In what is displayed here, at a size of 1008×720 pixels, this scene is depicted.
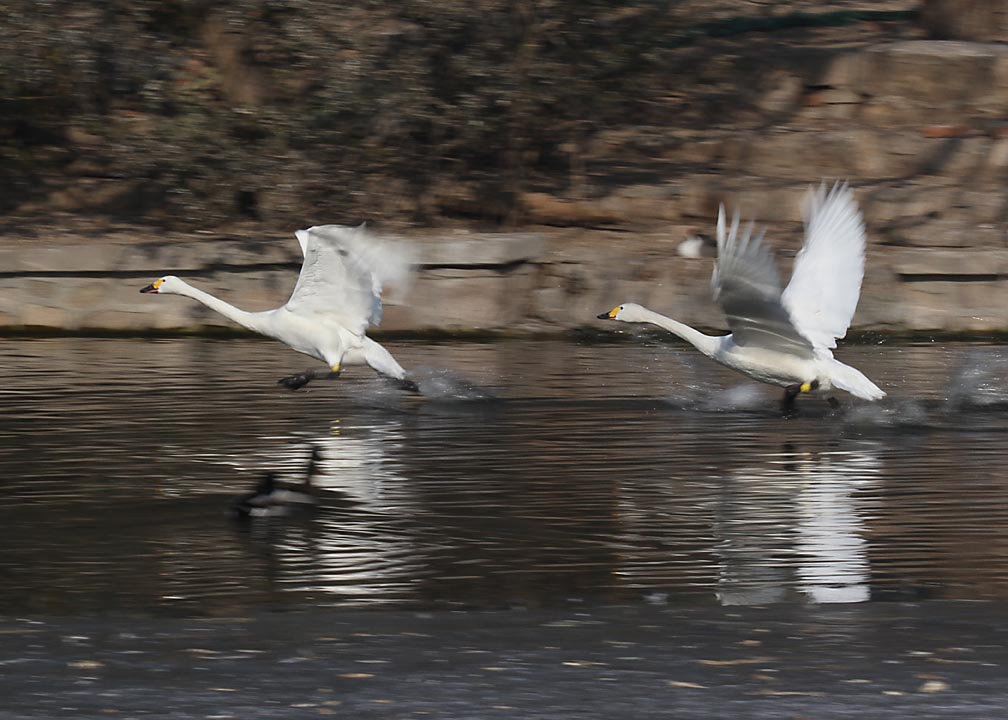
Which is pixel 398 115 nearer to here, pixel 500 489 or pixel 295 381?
pixel 295 381

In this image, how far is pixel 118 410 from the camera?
13.0 m

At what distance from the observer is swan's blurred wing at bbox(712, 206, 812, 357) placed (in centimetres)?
1088

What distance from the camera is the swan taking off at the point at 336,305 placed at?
42.8 feet

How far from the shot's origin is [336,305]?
13594mm

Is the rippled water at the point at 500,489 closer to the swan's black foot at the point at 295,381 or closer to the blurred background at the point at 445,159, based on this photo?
the swan's black foot at the point at 295,381

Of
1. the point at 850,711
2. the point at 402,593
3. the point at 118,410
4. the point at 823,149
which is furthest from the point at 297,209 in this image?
the point at 850,711

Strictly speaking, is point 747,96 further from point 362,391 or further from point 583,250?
point 362,391

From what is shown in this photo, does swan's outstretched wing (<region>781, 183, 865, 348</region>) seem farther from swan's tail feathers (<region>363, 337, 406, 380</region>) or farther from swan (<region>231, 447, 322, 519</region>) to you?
swan (<region>231, 447, 322, 519</region>)

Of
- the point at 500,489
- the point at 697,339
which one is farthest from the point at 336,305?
the point at 500,489

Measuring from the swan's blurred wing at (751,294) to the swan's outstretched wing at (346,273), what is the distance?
237cm

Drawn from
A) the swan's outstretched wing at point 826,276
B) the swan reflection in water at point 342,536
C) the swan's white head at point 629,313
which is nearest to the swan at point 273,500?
the swan reflection in water at point 342,536

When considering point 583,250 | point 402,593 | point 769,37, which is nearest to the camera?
point 402,593

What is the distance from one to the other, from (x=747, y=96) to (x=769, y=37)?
1.72 m

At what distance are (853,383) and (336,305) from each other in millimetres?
3574
